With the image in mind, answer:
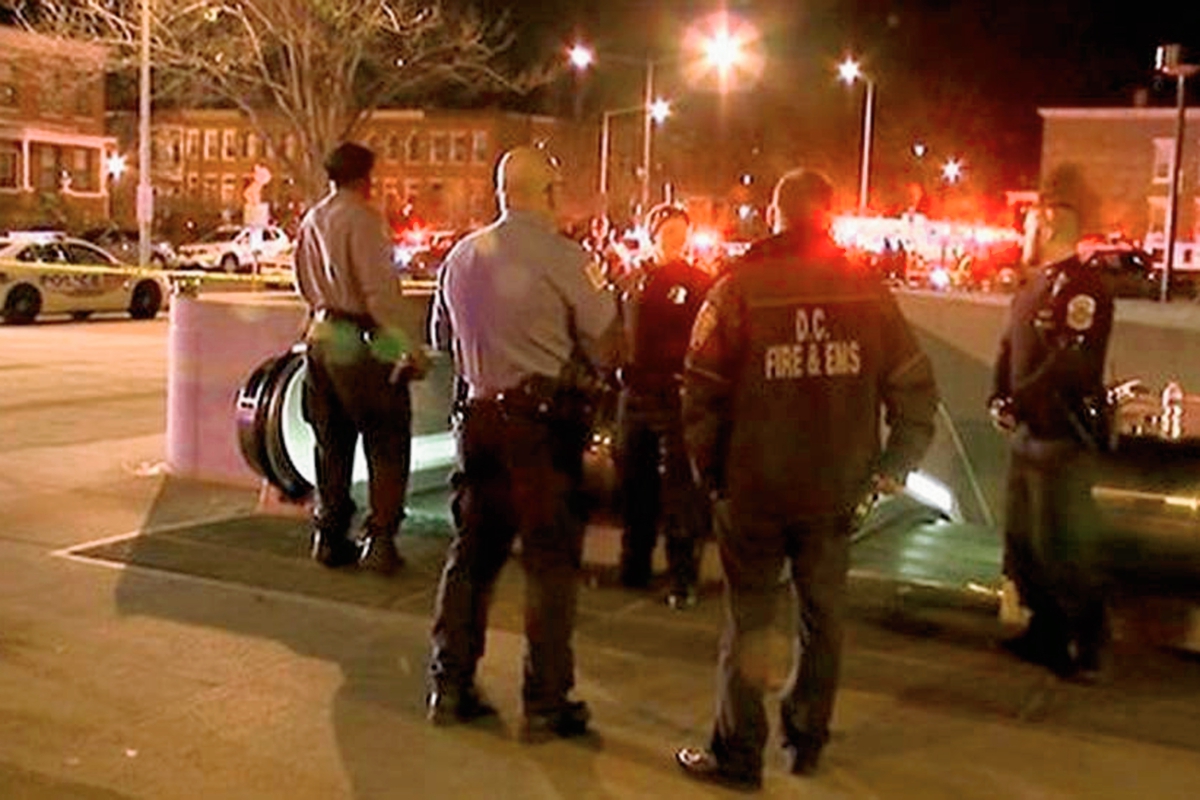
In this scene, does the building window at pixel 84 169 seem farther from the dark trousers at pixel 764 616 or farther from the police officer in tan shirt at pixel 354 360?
the dark trousers at pixel 764 616

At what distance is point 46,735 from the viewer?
5684 mm

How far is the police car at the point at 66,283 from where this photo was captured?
26.3 metres

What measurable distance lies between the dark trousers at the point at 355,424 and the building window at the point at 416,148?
297 feet

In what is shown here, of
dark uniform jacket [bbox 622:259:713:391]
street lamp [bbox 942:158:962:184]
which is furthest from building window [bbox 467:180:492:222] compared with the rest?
dark uniform jacket [bbox 622:259:713:391]

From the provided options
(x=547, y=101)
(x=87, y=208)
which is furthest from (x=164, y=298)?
(x=547, y=101)

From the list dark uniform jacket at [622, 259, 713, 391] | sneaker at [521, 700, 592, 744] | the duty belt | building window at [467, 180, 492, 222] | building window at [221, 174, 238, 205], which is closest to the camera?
sneaker at [521, 700, 592, 744]

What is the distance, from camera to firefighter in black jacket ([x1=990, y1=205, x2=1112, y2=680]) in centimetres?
657

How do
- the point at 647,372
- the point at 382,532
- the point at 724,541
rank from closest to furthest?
1. the point at 724,541
2. the point at 647,372
3. the point at 382,532

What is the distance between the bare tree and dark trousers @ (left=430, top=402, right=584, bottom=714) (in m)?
18.7

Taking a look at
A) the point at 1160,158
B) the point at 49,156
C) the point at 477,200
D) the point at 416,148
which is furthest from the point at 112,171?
the point at 1160,158

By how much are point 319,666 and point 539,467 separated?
4.70 ft

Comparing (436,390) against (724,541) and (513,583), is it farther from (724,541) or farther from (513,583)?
(724,541)

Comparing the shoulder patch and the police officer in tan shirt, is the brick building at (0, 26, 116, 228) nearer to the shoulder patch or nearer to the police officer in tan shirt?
the police officer in tan shirt

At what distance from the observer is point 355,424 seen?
825 cm
